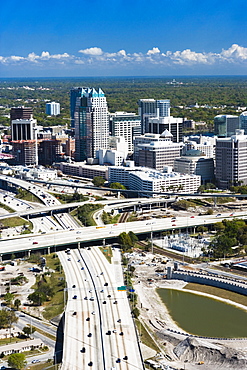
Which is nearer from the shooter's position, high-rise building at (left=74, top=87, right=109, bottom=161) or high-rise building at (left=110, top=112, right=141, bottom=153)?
high-rise building at (left=74, top=87, right=109, bottom=161)

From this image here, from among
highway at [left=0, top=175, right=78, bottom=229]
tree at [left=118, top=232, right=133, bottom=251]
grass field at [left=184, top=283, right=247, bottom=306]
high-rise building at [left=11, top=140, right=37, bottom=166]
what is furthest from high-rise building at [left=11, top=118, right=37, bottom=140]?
grass field at [left=184, top=283, right=247, bottom=306]

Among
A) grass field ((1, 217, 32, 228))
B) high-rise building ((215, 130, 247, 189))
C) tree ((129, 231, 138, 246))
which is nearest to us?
tree ((129, 231, 138, 246))

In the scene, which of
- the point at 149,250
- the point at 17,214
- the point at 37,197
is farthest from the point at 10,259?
the point at 37,197

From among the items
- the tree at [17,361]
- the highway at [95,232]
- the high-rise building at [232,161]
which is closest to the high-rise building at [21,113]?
the high-rise building at [232,161]

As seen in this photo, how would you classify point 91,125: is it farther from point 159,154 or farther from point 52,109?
point 52,109

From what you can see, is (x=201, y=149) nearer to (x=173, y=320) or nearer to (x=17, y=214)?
(x=17, y=214)

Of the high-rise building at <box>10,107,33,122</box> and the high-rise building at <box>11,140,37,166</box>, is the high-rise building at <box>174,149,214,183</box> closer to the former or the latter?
the high-rise building at <box>11,140,37,166</box>
